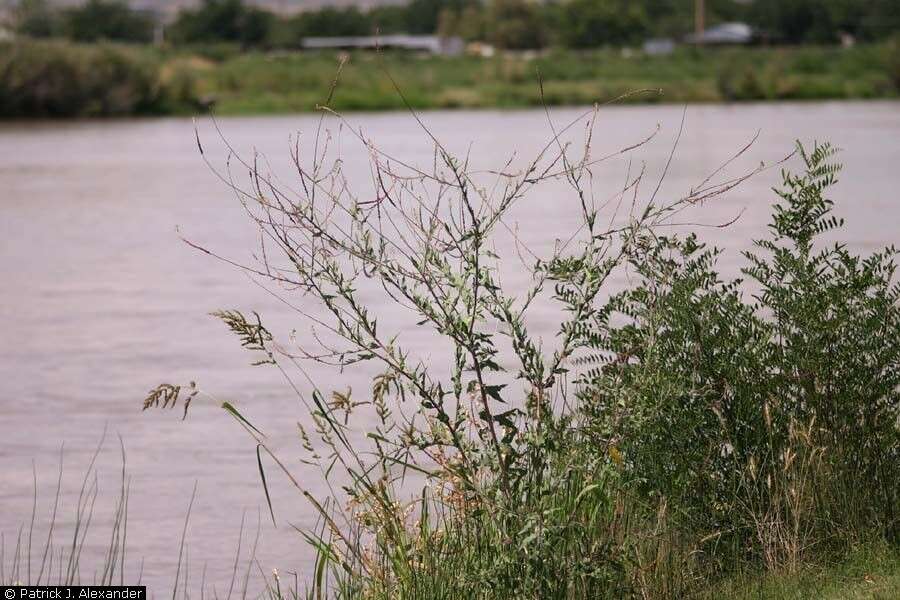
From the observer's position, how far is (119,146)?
35.7 meters

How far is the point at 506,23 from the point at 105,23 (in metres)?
33.1

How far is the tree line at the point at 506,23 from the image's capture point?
111m

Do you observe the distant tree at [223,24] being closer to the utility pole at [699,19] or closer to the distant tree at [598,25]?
the distant tree at [598,25]

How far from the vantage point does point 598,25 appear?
385 feet

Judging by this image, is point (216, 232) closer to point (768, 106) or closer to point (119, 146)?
point (119, 146)

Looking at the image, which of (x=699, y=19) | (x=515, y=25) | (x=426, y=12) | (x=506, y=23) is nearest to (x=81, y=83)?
(x=699, y=19)

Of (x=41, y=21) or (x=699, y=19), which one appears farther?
(x=699, y=19)

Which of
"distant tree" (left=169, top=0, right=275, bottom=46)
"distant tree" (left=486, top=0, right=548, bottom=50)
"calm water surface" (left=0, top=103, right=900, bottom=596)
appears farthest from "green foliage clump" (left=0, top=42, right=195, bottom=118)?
"distant tree" (left=486, top=0, right=548, bottom=50)

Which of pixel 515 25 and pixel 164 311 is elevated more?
pixel 515 25

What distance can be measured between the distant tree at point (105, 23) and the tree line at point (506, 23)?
0.23 ft

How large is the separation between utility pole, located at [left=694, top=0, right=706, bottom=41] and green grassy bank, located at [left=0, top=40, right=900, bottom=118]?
22.7 m

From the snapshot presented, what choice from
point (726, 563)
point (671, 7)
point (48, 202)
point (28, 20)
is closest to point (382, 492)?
point (726, 563)

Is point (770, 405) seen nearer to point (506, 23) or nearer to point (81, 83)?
point (81, 83)

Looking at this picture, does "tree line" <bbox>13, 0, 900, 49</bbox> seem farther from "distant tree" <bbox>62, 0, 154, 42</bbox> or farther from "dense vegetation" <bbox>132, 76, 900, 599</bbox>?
"dense vegetation" <bbox>132, 76, 900, 599</bbox>
